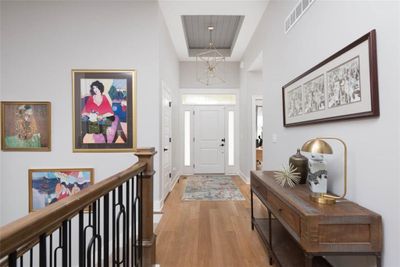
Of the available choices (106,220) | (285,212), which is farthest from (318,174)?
(106,220)

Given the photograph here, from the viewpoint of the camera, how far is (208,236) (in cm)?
266

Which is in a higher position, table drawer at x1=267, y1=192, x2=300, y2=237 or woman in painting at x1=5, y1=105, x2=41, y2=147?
woman in painting at x1=5, y1=105, x2=41, y2=147

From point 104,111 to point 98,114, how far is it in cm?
10

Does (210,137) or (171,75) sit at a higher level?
(171,75)

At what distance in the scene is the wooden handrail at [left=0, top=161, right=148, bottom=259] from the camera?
575mm

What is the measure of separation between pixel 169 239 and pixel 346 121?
2157 millimetres

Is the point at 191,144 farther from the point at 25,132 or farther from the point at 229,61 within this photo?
the point at 25,132

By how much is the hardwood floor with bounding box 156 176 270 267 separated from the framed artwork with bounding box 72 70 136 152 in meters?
1.29

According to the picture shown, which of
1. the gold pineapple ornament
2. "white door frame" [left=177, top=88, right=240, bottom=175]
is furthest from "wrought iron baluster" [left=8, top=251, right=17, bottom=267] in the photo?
"white door frame" [left=177, top=88, right=240, bottom=175]

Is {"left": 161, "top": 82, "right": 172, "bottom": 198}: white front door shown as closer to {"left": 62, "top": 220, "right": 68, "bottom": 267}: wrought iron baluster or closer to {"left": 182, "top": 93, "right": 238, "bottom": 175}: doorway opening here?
{"left": 182, "top": 93, "right": 238, "bottom": 175}: doorway opening

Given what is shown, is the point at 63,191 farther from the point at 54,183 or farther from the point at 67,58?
the point at 67,58

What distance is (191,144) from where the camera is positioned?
652 cm

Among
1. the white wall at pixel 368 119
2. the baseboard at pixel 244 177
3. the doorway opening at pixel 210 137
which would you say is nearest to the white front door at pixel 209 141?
the doorway opening at pixel 210 137

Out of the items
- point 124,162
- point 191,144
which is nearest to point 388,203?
point 124,162
